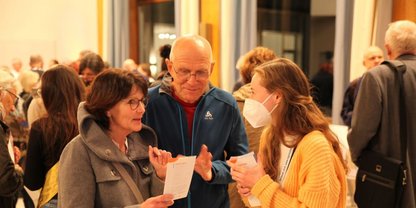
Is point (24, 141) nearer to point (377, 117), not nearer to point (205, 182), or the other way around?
point (205, 182)

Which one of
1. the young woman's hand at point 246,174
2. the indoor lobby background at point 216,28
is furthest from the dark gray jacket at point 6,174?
the indoor lobby background at point 216,28

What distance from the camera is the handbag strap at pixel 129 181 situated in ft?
5.66

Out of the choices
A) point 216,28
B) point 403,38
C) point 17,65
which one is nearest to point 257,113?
point 403,38

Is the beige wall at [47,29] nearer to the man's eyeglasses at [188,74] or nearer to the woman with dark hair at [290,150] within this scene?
the man's eyeglasses at [188,74]

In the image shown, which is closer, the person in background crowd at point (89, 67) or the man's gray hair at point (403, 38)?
the man's gray hair at point (403, 38)

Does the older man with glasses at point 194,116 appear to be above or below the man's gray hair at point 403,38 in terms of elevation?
below

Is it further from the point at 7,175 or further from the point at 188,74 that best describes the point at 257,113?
the point at 7,175

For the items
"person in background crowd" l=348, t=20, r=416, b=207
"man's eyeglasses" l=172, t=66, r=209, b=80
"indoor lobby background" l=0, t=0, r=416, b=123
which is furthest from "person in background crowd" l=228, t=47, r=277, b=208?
"indoor lobby background" l=0, t=0, r=416, b=123

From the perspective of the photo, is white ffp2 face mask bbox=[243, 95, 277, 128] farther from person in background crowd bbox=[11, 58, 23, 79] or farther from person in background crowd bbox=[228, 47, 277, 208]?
person in background crowd bbox=[11, 58, 23, 79]

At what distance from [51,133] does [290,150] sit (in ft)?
4.60

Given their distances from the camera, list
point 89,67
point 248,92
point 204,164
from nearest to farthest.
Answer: point 204,164, point 248,92, point 89,67

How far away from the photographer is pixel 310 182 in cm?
159

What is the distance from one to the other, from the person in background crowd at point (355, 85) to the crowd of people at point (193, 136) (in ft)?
4.07

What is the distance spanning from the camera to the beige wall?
931 cm
